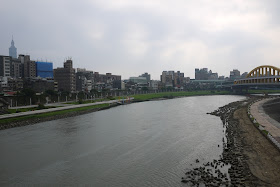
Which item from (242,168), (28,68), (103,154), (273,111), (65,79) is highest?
(28,68)

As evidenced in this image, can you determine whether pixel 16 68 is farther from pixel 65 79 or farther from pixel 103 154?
pixel 103 154

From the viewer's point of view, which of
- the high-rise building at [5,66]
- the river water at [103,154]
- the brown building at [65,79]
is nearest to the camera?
the river water at [103,154]

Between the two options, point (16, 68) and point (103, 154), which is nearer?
point (103, 154)

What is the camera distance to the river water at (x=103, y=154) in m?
15.2

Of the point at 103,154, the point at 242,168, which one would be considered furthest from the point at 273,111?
the point at 103,154

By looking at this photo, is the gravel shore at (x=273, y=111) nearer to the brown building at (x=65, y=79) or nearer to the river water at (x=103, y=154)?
the river water at (x=103, y=154)

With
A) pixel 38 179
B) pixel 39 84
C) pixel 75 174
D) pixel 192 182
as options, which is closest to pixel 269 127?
pixel 192 182

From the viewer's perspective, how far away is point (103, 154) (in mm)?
19938

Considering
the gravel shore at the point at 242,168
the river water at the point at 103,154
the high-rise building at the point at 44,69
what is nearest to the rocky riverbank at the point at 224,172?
the gravel shore at the point at 242,168

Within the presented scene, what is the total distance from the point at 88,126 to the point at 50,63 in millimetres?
85249

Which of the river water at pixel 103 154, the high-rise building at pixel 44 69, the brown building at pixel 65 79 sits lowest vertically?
the river water at pixel 103 154

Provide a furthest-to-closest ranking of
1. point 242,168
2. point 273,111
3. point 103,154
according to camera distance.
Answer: point 273,111
point 103,154
point 242,168

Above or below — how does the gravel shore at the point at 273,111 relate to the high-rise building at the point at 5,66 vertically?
below

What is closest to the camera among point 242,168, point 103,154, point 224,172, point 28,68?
point 224,172
